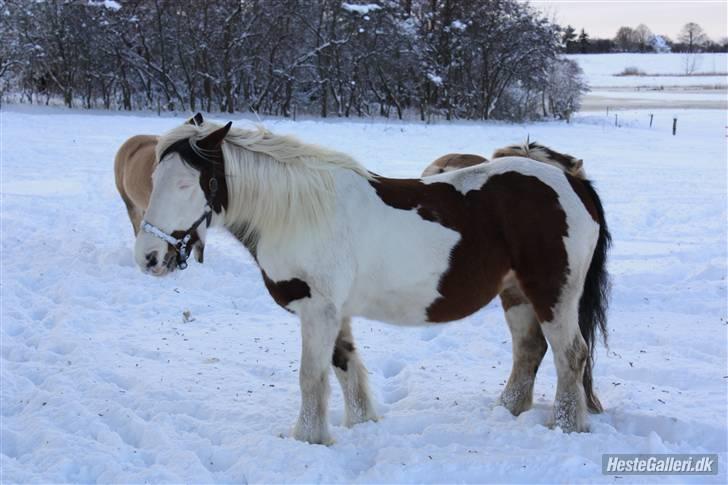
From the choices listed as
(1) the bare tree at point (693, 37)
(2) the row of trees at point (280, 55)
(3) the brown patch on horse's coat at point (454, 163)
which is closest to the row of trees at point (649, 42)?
(1) the bare tree at point (693, 37)

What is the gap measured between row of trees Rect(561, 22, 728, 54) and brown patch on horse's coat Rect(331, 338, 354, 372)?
10911 cm

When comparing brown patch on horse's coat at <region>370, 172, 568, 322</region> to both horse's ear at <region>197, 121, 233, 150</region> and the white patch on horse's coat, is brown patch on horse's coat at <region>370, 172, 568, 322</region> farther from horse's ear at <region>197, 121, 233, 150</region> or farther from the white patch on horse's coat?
the white patch on horse's coat

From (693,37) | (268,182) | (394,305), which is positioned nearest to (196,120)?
(268,182)

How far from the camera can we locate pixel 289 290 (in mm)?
3523

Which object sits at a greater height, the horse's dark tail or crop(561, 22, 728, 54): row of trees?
crop(561, 22, 728, 54): row of trees

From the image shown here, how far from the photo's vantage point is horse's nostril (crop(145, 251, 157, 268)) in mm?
3371

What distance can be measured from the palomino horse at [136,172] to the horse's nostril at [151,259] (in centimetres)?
345

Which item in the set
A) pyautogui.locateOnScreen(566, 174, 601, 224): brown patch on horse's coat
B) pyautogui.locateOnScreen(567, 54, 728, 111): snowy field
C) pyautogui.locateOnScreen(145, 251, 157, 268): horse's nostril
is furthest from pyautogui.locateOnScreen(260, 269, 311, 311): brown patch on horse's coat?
pyautogui.locateOnScreen(567, 54, 728, 111): snowy field

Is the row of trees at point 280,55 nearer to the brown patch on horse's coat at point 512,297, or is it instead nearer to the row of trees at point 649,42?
the brown patch on horse's coat at point 512,297

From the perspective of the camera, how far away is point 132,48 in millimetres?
29953

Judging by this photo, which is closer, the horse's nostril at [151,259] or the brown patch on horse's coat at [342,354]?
the horse's nostril at [151,259]

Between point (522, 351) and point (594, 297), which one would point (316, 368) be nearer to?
point (522, 351)

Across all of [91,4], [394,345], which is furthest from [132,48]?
[394,345]

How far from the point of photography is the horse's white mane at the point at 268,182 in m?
3.51
